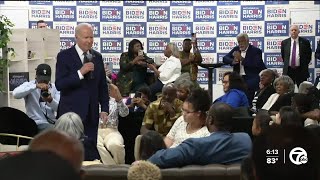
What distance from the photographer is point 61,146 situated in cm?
111

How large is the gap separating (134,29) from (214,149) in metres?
8.53

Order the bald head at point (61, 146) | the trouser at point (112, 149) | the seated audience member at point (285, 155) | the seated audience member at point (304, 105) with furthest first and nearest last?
the trouser at point (112, 149) → the seated audience member at point (304, 105) → the seated audience member at point (285, 155) → the bald head at point (61, 146)

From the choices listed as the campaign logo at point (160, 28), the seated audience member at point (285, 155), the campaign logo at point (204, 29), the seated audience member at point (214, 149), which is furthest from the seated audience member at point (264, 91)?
the seated audience member at point (285, 155)

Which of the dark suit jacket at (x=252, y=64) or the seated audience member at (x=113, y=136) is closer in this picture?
the seated audience member at (x=113, y=136)

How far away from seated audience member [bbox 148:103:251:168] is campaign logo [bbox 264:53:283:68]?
8049 mm

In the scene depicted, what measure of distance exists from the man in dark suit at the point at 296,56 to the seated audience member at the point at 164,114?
478 cm

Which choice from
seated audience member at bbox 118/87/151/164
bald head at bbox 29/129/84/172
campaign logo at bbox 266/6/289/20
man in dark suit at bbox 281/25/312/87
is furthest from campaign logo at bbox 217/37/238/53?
bald head at bbox 29/129/84/172

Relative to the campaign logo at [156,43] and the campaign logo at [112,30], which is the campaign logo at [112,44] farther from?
the campaign logo at [156,43]

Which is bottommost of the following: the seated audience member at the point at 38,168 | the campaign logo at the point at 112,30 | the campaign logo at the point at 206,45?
the seated audience member at the point at 38,168

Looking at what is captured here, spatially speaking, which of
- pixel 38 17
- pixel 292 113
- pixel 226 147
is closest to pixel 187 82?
A: pixel 292 113

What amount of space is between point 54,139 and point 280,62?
11.0 meters

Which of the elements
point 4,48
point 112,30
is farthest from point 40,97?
point 112,30

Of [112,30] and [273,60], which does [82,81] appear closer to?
[112,30]

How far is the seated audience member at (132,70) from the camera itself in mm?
9649
